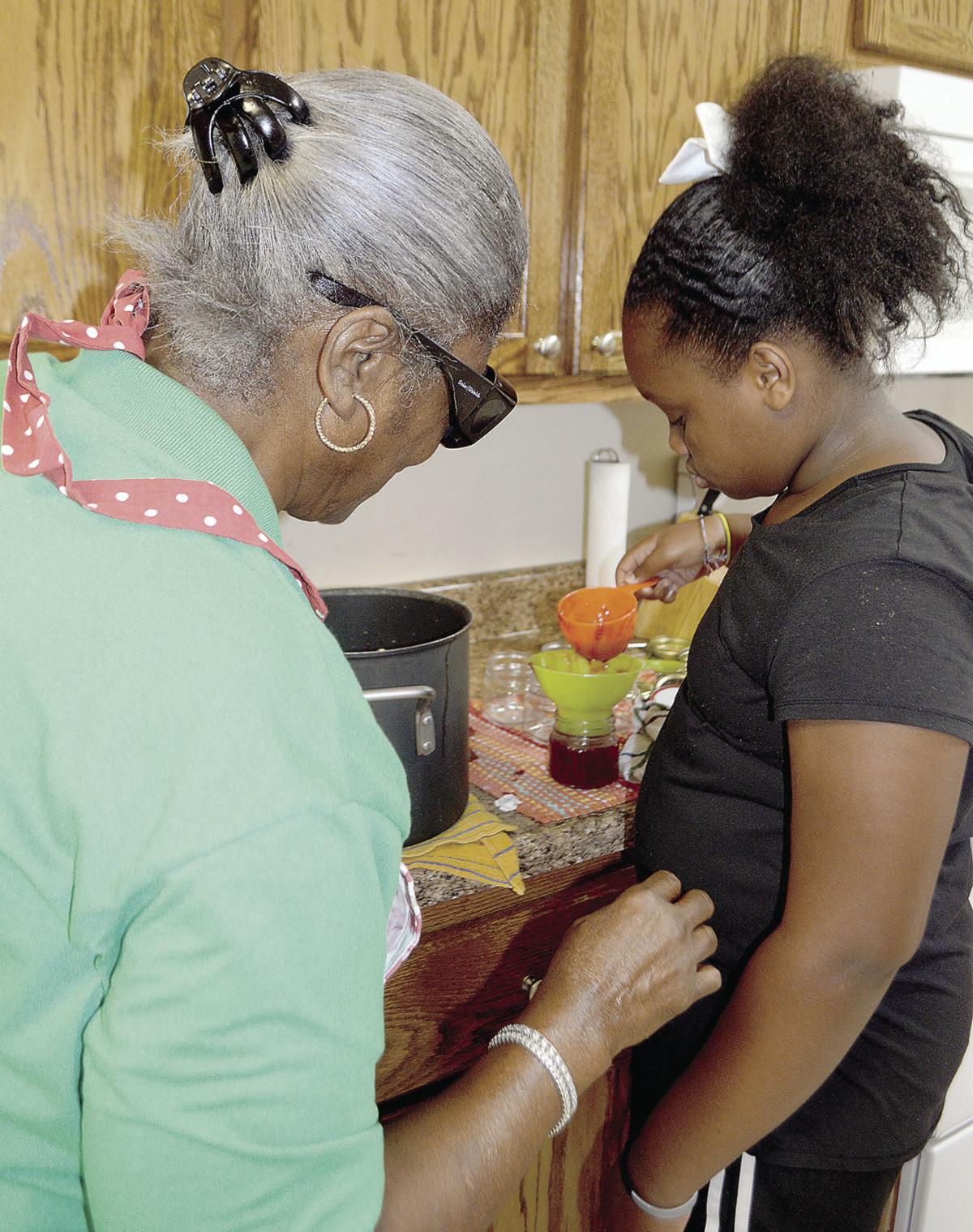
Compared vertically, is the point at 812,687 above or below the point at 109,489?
below

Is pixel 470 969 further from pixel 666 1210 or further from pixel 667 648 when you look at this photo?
pixel 667 648

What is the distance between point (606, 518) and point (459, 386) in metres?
1.20

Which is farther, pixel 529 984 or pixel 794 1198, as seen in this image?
pixel 529 984

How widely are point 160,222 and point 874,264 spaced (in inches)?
22.5

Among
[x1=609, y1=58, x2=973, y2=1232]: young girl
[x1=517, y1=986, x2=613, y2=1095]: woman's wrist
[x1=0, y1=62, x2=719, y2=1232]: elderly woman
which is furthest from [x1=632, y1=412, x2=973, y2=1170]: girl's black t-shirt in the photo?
[x1=0, y1=62, x2=719, y2=1232]: elderly woman

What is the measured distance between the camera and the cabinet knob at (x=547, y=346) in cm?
139

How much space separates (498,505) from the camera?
1967mm

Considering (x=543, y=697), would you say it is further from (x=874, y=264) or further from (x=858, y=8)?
(x=858, y=8)

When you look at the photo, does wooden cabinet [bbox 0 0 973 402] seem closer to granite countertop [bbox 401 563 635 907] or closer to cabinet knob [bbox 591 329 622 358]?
cabinet knob [bbox 591 329 622 358]

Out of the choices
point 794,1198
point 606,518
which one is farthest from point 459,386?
point 606,518

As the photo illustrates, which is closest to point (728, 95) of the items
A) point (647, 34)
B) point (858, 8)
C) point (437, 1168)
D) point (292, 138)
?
point (647, 34)

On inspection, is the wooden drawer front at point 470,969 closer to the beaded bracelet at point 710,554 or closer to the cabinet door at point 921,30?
the beaded bracelet at point 710,554

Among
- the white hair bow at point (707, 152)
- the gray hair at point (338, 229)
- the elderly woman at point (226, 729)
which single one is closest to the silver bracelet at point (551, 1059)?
the elderly woman at point (226, 729)

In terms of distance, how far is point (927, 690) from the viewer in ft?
2.31
